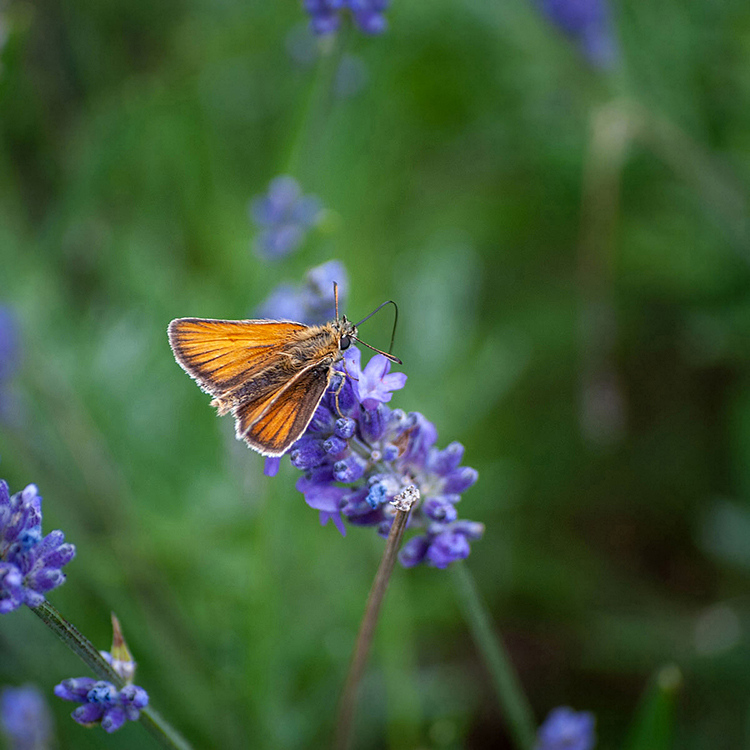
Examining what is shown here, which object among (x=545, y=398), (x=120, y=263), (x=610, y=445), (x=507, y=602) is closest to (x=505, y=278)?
(x=545, y=398)

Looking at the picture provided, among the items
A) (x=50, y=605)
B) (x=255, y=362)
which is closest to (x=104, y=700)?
(x=50, y=605)

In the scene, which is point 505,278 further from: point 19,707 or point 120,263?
point 19,707

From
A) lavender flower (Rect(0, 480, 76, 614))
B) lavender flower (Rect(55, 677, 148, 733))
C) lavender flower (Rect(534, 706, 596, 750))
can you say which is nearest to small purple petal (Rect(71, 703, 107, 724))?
lavender flower (Rect(55, 677, 148, 733))

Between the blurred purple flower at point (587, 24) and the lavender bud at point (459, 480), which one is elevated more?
the blurred purple flower at point (587, 24)

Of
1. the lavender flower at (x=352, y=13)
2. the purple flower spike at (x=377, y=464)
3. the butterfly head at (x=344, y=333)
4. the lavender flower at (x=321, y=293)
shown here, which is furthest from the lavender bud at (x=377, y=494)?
the lavender flower at (x=352, y=13)

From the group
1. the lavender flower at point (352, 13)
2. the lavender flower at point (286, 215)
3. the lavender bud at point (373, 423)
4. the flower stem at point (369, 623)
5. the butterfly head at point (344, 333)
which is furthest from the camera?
the lavender flower at point (286, 215)

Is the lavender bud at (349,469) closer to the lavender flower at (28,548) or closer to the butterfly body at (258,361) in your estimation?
the butterfly body at (258,361)
